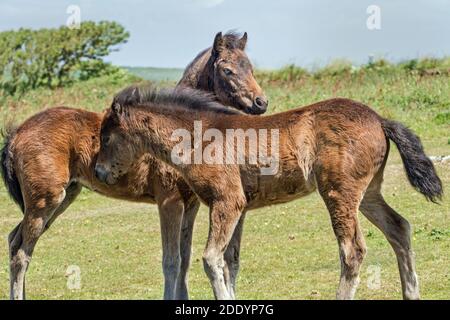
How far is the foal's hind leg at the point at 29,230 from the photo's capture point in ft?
30.5

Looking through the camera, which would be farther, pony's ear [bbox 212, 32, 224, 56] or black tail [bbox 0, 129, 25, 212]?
pony's ear [bbox 212, 32, 224, 56]

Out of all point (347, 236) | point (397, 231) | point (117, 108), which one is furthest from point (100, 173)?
point (397, 231)

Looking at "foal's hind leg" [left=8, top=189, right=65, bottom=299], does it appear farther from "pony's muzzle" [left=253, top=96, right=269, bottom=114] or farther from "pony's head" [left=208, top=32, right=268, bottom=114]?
"pony's muzzle" [left=253, top=96, right=269, bottom=114]

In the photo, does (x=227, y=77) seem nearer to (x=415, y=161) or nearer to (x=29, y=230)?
(x=415, y=161)

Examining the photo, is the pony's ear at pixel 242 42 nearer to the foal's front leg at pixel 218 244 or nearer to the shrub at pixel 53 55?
the foal's front leg at pixel 218 244

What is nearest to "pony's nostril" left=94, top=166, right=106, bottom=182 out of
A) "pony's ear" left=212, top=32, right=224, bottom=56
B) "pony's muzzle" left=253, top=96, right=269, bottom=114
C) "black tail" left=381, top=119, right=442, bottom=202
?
"pony's muzzle" left=253, top=96, right=269, bottom=114

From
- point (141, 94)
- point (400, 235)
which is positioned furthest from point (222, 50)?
point (400, 235)

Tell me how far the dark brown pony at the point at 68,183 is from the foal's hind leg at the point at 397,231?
177 centimetres

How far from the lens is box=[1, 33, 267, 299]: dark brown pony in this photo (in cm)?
929

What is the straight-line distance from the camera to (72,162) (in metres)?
9.58

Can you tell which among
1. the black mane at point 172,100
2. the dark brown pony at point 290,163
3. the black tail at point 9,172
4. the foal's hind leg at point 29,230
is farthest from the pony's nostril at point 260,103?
the black tail at point 9,172

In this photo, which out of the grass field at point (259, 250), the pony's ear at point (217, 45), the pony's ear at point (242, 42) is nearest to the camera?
the pony's ear at point (217, 45)

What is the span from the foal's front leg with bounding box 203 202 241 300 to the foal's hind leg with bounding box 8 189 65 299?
174 centimetres
